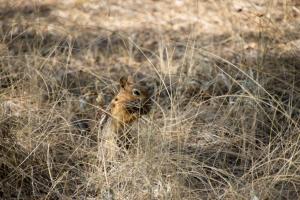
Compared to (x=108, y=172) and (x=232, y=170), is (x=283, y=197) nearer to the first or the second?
(x=232, y=170)

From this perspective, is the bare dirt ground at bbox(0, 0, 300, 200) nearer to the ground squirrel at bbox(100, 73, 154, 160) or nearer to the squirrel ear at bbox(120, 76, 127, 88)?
the ground squirrel at bbox(100, 73, 154, 160)

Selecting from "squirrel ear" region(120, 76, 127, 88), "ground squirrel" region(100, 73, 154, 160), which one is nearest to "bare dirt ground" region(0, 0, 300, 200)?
"ground squirrel" region(100, 73, 154, 160)

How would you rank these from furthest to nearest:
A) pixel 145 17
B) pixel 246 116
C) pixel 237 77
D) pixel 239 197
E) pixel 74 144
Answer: pixel 145 17
pixel 237 77
pixel 246 116
pixel 74 144
pixel 239 197

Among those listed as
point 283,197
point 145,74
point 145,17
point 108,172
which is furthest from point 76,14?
point 283,197

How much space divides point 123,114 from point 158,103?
631 millimetres

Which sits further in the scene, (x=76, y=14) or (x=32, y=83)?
(x=76, y=14)

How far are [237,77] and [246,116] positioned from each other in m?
0.77

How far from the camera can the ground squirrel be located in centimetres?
361

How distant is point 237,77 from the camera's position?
4.87 metres

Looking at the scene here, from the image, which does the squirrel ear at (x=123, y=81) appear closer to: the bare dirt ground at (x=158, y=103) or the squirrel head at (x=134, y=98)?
the squirrel head at (x=134, y=98)

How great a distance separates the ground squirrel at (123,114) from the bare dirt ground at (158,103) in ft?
0.26

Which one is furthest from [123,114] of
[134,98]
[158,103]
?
[158,103]

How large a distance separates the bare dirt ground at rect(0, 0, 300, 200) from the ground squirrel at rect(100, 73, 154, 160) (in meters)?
0.08

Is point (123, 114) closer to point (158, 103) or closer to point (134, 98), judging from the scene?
point (134, 98)
